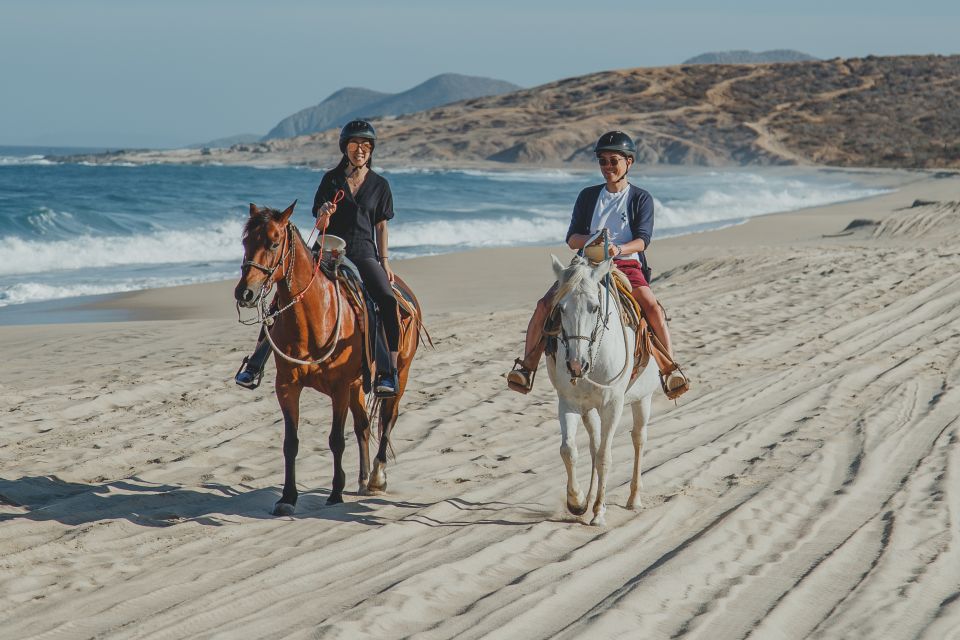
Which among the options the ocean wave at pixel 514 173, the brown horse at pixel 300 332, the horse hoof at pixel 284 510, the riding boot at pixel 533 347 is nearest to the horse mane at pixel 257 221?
the brown horse at pixel 300 332

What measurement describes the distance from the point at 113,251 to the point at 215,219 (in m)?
7.72

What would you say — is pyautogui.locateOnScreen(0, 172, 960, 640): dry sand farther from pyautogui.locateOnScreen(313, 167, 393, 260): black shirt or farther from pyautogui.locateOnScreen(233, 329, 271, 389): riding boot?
pyautogui.locateOnScreen(313, 167, 393, 260): black shirt

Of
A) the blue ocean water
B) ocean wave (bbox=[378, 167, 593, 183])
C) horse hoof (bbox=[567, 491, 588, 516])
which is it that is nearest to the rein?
horse hoof (bbox=[567, 491, 588, 516])

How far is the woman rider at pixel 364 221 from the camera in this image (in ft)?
22.1

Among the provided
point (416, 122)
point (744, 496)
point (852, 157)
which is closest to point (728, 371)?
point (744, 496)

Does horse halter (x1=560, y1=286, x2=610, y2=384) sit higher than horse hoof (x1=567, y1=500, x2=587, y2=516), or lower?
higher

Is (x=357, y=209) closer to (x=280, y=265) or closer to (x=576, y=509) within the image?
(x=280, y=265)

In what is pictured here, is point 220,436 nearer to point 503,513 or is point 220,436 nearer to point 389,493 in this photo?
point 389,493

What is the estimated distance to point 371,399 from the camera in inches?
290

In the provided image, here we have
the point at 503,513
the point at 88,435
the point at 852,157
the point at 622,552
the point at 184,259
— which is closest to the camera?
the point at 622,552

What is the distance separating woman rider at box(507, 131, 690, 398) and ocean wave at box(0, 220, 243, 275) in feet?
61.0

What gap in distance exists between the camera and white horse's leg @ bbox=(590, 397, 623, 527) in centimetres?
615

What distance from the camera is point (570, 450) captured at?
6.16m

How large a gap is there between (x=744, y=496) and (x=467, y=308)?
9017 mm
